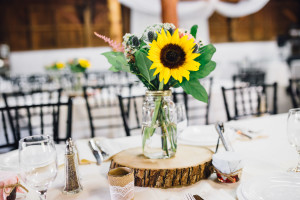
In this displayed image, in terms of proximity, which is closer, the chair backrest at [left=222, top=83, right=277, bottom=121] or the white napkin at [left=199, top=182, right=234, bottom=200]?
the white napkin at [left=199, top=182, right=234, bottom=200]

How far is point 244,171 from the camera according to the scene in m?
1.04

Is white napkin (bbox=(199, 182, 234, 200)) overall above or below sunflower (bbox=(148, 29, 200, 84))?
below

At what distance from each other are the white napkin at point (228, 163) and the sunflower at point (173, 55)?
0.27 m

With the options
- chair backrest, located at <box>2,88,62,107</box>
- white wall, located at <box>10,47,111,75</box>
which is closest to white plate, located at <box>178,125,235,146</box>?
chair backrest, located at <box>2,88,62,107</box>

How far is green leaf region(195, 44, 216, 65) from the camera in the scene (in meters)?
1.03

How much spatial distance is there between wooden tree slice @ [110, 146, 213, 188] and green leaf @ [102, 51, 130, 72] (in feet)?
1.05

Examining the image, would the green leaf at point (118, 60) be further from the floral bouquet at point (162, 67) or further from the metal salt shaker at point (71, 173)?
the metal salt shaker at point (71, 173)

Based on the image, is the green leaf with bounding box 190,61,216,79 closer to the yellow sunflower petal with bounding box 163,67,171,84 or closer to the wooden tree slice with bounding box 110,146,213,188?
the yellow sunflower petal with bounding box 163,67,171,84

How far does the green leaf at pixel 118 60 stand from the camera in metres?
1.06

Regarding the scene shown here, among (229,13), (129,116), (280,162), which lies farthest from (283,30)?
(280,162)

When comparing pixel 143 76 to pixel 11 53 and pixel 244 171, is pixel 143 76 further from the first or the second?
pixel 11 53

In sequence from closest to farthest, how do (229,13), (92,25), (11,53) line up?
(229,13)
(11,53)
(92,25)

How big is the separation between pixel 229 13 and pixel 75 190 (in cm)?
595

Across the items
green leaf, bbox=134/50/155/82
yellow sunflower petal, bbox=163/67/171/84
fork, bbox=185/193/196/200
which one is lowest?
fork, bbox=185/193/196/200
